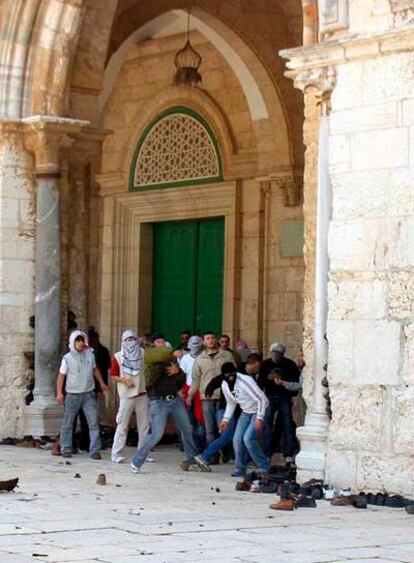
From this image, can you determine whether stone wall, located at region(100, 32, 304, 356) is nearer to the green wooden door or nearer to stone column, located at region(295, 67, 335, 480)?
the green wooden door

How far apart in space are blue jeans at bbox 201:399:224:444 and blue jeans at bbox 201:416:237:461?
96cm

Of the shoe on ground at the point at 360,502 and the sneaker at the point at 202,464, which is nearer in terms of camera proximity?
the shoe on ground at the point at 360,502

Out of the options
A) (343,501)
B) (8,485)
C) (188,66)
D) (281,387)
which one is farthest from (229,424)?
(188,66)

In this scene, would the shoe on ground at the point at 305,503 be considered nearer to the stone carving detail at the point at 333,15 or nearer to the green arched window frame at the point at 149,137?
the stone carving detail at the point at 333,15

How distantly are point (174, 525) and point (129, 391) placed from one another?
13.7ft

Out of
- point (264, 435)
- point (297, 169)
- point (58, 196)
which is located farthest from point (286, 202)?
point (264, 435)

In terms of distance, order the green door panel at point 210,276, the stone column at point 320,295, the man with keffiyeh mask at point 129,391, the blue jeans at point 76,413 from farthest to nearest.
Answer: the green door panel at point 210,276, the blue jeans at point 76,413, the man with keffiyeh mask at point 129,391, the stone column at point 320,295

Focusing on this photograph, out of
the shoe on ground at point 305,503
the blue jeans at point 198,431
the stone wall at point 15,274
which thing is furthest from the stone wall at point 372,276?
the stone wall at point 15,274

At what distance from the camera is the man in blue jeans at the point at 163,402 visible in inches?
473

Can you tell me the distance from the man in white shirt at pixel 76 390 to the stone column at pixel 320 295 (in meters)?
3.14

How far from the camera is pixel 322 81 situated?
10.7 m

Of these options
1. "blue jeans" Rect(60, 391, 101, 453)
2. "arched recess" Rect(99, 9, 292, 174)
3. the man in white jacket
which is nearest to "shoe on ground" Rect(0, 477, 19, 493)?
the man in white jacket

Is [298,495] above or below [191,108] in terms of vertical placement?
below

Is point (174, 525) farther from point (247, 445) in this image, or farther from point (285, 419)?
point (285, 419)
